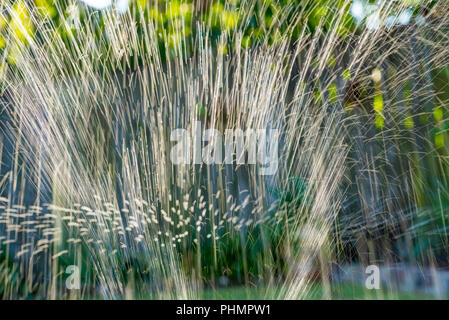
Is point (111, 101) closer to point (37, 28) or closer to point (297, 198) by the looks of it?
point (37, 28)

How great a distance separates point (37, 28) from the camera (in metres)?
3.37

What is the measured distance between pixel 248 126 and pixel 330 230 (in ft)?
3.57

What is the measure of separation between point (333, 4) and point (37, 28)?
2.33 metres

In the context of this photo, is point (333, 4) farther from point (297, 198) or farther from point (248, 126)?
point (297, 198)

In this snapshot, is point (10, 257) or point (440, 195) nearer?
point (440, 195)

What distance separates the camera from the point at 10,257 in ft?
12.3

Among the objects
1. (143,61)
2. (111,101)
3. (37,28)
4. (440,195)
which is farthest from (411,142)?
(37,28)

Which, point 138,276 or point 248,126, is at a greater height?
point 248,126
